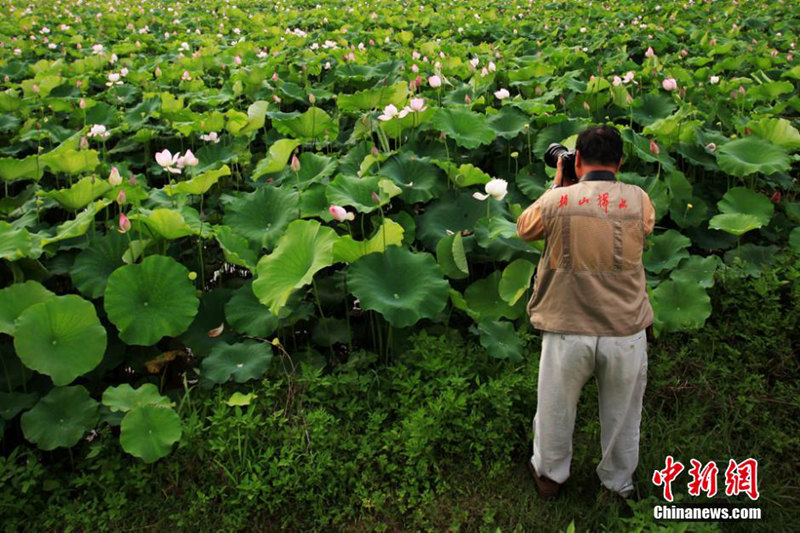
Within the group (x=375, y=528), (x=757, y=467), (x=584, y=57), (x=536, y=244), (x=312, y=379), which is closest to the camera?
(x=375, y=528)

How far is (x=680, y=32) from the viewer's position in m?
5.88

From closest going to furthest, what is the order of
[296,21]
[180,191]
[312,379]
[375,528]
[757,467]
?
[375,528], [757,467], [312,379], [180,191], [296,21]

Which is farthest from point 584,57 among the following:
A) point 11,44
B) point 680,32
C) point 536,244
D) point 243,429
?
point 11,44

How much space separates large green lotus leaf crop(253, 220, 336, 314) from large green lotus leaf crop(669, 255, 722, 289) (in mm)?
1530

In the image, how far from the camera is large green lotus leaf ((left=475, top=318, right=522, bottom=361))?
7.73 feet

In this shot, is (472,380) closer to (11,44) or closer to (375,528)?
(375,528)

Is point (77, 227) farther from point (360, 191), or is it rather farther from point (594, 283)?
point (594, 283)

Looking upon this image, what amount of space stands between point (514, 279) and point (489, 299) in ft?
0.57

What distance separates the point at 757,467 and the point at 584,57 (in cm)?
339

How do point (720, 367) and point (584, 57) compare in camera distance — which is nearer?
point (720, 367)

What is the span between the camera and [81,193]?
2.70 metres

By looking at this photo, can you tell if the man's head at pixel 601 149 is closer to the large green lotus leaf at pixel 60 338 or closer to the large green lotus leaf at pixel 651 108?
the large green lotus leaf at pixel 60 338

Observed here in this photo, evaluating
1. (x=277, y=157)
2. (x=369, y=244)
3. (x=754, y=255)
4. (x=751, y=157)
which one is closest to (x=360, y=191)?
(x=369, y=244)

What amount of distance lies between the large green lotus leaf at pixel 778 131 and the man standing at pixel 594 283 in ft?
6.30
